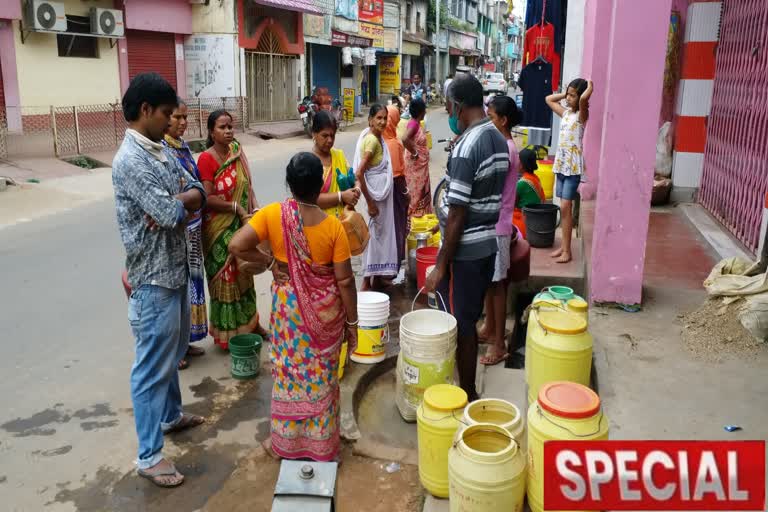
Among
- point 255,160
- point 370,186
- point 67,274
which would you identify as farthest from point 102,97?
point 370,186

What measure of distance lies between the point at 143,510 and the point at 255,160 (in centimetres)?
1162

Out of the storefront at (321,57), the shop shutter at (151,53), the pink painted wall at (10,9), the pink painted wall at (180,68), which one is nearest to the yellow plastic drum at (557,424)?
the pink painted wall at (10,9)

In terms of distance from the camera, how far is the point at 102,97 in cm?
1589

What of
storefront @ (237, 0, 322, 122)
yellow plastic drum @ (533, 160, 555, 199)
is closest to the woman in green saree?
yellow plastic drum @ (533, 160, 555, 199)

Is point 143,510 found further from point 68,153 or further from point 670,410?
point 68,153

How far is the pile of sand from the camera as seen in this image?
337 centimetres

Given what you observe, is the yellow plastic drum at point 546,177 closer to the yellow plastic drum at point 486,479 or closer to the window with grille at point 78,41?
the yellow plastic drum at point 486,479

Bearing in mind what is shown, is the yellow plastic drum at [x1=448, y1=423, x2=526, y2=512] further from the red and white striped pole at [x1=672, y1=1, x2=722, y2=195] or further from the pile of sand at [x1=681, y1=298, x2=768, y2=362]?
the red and white striped pole at [x1=672, y1=1, x2=722, y2=195]

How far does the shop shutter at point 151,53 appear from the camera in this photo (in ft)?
54.6

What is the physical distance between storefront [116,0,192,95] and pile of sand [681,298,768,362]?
1487cm

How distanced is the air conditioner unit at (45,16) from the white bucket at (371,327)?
12.6 metres

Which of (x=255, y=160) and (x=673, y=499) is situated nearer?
(x=673, y=499)

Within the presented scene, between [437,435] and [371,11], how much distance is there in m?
28.6

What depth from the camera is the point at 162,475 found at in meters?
3.03
